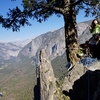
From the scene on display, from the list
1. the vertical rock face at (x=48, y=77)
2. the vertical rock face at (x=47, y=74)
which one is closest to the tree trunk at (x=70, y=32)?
the vertical rock face at (x=48, y=77)

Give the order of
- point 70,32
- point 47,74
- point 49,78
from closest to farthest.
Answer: point 70,32 < point 49,78 < point 47,74

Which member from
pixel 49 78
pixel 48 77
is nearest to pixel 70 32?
pixel 48 77

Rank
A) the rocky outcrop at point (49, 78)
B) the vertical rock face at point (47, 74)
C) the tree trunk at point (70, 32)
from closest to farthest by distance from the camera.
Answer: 1. the tree trunk at point (70, 32)
2. the rocky outcrop at point (49, 78)
3. the vertical rock face at point (47, 74)

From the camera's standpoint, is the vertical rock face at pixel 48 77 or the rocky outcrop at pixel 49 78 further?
the vertical rock face at pixel 48 77

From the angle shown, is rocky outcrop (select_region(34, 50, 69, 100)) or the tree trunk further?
rocky outcrop (select_region(34, 50, 69, 100))

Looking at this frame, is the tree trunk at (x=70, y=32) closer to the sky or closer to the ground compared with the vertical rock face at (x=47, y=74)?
closer to the sky

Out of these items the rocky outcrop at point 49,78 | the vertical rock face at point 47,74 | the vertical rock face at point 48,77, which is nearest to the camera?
the rocky outcrop at point 49,78

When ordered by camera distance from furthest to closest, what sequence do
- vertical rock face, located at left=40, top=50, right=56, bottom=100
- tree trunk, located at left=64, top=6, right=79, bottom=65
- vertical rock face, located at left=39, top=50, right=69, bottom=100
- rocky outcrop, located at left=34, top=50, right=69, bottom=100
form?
1. vertical rock face, located at left=40, top=50, right=56, bottom=100
2. vertical rock face, located at left=39, top=50, right=69, bottom=100
3. rocky outcrop, located at left=34, top=50, right=69, bottom=100
4. tree trunk, located at left=64, top=6, right=79, bottom=65

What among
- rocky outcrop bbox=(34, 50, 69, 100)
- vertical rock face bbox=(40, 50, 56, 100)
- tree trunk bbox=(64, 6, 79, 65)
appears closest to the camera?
tree trunk bbox=(64, 6, 79, 65)

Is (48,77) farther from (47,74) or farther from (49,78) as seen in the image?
(47,74)

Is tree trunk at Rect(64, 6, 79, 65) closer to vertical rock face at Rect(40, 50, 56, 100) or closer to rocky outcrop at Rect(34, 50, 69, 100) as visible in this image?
rocky outcrop at Rect(34, 50, 69, 100)

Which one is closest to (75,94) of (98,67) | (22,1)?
(98,67)

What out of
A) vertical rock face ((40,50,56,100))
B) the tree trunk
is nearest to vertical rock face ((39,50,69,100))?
vertical rock face ((40,50,56,100))

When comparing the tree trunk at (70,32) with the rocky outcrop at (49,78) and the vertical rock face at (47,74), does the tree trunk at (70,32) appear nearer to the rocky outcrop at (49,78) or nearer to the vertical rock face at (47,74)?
the rocky outcrop at (49,78)
